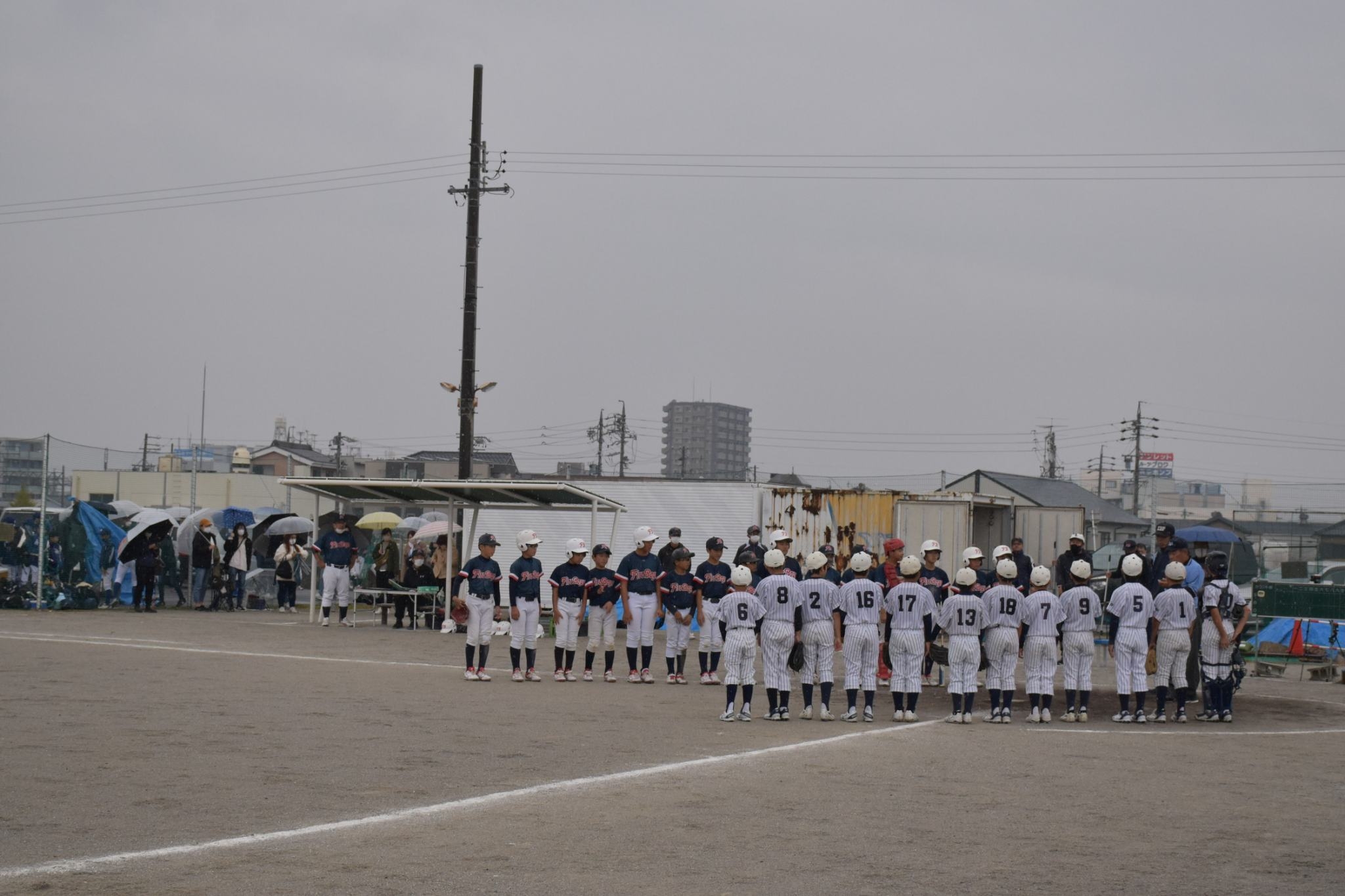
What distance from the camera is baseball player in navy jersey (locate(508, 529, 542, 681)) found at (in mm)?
17578

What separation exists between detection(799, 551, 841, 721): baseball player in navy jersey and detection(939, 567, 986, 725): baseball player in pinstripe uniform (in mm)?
1308

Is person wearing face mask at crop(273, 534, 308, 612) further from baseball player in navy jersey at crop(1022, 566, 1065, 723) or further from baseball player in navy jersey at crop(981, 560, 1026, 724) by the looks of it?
baseball player in navy jersey at crop(1022, 566, 1065, 723)

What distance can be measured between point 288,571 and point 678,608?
48.8 ft

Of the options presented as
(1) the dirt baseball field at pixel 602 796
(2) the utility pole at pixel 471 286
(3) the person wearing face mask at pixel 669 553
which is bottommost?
(1) the dirt baseball field at pixel 602 796

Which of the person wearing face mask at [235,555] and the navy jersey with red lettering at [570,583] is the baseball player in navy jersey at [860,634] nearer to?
the navy jersey with red lettering at [570,583]

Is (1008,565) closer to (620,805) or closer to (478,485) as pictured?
(620,805)

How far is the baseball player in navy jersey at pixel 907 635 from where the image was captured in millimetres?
15000

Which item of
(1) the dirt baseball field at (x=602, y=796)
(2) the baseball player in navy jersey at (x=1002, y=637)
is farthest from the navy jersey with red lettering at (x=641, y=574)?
(2) the baseball player in navy jersey at (x=1002, y=637)

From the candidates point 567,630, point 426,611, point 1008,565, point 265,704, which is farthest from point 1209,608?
point 426,611

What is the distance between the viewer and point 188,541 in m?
30.5

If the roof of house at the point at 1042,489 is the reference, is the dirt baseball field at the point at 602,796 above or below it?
below

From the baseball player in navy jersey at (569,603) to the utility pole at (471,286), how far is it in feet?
36.5

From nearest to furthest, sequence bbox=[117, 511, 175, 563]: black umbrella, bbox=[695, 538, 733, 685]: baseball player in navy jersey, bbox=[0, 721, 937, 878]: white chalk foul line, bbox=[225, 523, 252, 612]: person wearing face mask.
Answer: bbox=[0, 721, 937, 878]: white chalk foul line → bbox=[695, 538, 733, 685]: baseball player in navy jersey → bbox=[117, 511, 175, 563]: black umbrella → bbox=[225, 523, 252, 612]: person wearing face mask

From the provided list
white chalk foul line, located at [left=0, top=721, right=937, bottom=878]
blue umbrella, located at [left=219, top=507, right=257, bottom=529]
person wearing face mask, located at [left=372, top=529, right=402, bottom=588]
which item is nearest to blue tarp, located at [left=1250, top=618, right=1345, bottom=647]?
white chalk foul line, located at [left=0, top=721, right=937, bottom=878]
